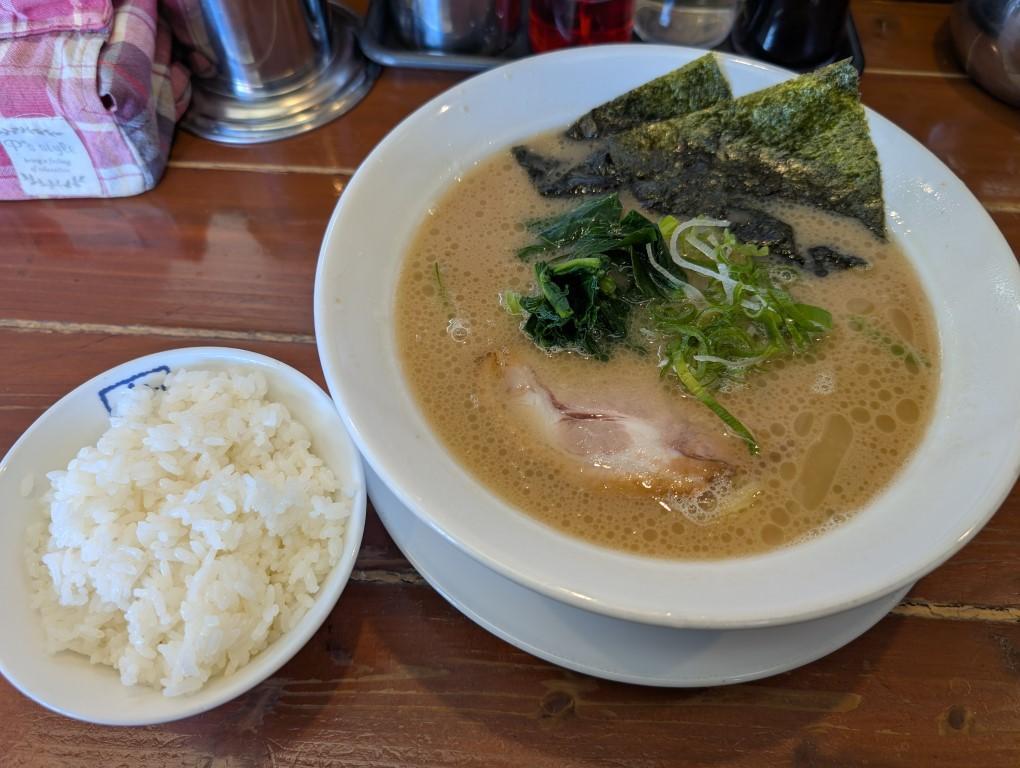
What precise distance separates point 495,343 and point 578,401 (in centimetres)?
19

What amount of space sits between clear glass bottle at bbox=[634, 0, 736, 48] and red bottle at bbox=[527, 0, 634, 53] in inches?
3.9

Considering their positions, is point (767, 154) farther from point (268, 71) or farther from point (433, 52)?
point (268, 71)

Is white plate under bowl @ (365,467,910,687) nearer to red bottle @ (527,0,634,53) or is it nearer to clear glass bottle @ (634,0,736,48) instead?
red bottle @ (527,0,634,53)

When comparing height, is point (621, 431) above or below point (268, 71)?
below

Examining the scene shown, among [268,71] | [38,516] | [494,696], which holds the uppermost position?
[268,71]

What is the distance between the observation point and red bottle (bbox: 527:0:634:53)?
1.79 m

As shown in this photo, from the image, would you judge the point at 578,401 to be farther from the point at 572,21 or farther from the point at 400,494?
the point at 572,21

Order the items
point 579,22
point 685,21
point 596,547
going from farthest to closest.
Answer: point 685,21
point 579,22
point 596,547

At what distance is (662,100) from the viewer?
60.5 inches

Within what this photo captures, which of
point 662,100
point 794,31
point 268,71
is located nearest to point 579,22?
point 662,100

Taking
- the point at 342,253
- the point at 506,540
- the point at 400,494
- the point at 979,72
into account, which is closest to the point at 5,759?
the point at 400,494

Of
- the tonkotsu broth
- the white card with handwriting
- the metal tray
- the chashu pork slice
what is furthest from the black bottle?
the white card with handwriting

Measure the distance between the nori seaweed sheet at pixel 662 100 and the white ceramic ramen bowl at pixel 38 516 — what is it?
2.74 feet

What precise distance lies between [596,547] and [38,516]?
0.89 meters
